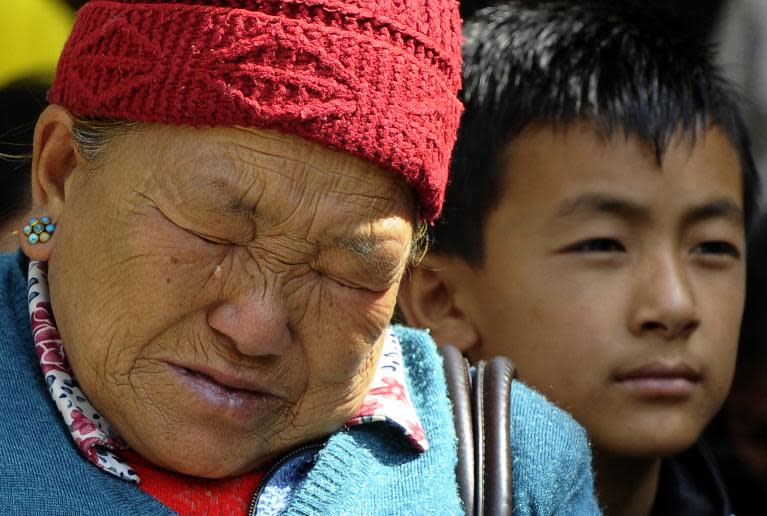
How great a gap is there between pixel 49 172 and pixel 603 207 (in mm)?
Result: 1734

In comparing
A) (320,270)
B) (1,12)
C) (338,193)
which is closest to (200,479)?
(320,270)

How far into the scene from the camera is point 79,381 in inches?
88.7

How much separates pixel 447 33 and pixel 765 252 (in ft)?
7.95

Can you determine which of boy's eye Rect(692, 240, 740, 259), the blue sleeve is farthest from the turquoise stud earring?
boy's eye Rect(692, 240, 740, 259)

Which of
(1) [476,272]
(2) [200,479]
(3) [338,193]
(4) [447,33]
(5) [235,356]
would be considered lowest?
(1) [476,272]

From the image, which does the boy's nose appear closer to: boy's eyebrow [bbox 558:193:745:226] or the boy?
the boy

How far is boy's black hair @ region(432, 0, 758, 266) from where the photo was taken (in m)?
3.52

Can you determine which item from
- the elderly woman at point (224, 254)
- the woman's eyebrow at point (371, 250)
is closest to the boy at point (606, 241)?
the elderly woman at point (224, 254)

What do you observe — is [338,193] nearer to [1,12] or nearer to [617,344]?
[617,344]

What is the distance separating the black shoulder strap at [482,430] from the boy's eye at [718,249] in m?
1.22

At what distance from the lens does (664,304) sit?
10.8 ft

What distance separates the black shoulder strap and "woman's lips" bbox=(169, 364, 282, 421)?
0.47 meters

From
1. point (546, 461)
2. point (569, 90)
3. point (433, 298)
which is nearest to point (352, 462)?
point (546, 461)

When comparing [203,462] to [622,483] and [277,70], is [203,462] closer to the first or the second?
[277,70]
